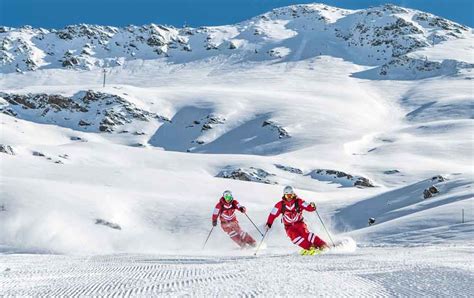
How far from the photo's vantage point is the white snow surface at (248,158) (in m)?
7.33

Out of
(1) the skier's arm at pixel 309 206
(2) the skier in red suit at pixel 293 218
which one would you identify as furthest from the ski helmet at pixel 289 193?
(1) the skier's arm at pixel 309 206

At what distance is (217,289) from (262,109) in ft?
273

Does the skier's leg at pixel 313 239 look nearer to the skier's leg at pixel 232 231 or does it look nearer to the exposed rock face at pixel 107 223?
the skier's leg at pixel 232 231

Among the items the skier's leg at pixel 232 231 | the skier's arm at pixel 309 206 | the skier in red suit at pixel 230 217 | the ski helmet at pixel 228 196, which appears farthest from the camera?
the skier's leg at pixel 232 231

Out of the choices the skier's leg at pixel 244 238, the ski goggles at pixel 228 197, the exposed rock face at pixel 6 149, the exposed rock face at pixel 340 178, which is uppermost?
the ski goggles at pixel 228 197

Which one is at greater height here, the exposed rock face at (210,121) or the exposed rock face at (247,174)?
the exposed rock face at (247,174)

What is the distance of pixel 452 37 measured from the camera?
15038cm

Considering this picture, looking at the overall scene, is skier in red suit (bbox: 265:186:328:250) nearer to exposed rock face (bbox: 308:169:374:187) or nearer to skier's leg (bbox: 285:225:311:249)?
skier's leg (bbox: 285:225:311:249)

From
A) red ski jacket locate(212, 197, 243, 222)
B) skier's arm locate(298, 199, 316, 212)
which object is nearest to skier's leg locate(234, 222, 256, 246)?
red ski jacket locate(212, 197, 243, 222)

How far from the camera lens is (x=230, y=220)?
16375 mm

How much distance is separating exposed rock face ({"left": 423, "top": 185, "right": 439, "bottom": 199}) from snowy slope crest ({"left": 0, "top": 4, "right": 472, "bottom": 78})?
101m

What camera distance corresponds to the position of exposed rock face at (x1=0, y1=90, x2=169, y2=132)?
297 feet

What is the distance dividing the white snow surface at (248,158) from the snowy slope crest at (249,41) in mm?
867

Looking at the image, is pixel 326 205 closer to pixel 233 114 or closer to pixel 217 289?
pixel 217 289
